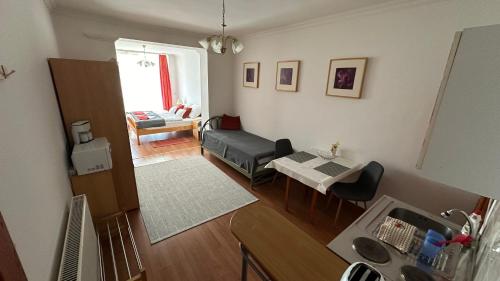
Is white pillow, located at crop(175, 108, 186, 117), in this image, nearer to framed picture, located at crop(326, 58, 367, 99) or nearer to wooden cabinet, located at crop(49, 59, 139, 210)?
wooden cabinet, located at crop(49, 59, 139, 210)

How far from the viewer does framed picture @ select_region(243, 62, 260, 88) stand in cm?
404

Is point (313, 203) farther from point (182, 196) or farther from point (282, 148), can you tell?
point (182, 196)

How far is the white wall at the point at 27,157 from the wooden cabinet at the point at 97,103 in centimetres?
48

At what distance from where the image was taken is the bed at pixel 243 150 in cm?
324

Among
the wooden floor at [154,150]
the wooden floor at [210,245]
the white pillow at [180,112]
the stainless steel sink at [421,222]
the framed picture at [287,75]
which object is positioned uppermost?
the framed picture at [287,75]

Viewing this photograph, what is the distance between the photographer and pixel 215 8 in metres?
2.50

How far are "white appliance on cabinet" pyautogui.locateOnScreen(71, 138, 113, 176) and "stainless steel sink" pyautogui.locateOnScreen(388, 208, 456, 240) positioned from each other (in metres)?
2.62

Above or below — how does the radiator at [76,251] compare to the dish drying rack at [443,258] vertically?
below

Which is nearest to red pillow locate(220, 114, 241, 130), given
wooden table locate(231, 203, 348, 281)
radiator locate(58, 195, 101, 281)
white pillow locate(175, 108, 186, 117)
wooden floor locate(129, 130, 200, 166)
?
wooden floor locate(129, 130, 200, 166)

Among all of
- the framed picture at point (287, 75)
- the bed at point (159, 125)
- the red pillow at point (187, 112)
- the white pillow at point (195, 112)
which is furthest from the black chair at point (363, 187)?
the red pillow at point (187, 112)

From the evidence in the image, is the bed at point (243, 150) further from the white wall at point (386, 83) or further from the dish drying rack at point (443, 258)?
the dish drying rack at point (443, 258)

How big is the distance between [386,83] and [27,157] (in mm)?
3104

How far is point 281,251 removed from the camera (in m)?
1.06

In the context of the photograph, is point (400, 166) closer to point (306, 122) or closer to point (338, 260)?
point (306, 122)
